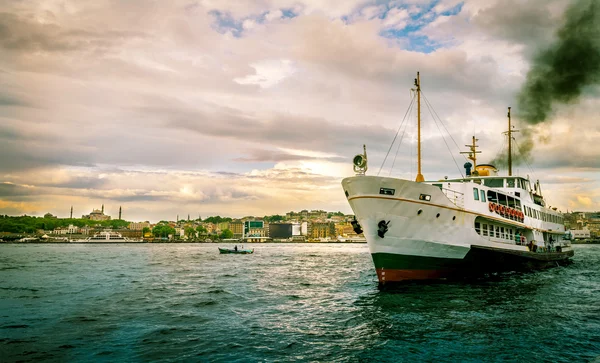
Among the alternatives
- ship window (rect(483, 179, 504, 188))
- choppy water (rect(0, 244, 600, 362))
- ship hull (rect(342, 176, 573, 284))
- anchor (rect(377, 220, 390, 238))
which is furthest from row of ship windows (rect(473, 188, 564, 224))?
anchor (rect(377, 220, 390, 238))

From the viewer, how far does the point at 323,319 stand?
1689 centimetres

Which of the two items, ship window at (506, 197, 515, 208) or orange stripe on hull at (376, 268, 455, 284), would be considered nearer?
orange stripe on hull at (376, 268, 455, 284)

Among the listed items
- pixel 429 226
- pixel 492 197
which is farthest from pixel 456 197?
pixel 492 197

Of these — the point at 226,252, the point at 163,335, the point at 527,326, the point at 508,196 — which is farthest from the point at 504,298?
the point at 226,252

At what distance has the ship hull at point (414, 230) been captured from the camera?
21734 mm

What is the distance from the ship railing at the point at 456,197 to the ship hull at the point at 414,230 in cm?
28

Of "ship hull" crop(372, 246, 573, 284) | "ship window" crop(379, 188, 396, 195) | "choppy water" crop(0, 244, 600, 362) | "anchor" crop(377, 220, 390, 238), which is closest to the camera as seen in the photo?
"choppy water" crop(0, 244, 600, 362)

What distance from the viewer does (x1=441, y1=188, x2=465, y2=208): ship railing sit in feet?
79.4

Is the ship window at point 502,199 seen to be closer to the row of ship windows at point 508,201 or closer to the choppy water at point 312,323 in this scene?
the row of ship windows at point 508,201

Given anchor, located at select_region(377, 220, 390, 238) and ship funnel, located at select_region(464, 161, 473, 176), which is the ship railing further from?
ship funnel, located at select_region(464, 161, 473, 176)

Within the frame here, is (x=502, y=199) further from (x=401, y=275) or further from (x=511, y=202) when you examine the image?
(x=401, y=275)

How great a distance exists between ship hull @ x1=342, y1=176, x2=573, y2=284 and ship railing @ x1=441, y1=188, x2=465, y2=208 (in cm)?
28

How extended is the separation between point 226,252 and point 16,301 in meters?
66.5

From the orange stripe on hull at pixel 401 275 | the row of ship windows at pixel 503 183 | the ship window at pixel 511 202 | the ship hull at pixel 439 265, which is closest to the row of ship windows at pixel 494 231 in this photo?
the ship hull at pixel 439 265
